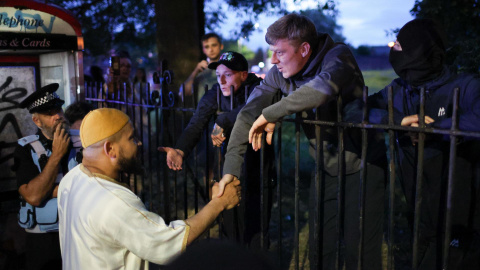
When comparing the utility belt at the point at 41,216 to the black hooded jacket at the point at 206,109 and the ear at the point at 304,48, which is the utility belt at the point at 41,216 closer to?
the black hooded jacket at the point at 206,109

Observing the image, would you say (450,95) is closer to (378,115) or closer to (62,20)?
(378,115)

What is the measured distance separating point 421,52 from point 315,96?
80cm

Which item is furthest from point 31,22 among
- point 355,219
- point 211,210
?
point 355,219

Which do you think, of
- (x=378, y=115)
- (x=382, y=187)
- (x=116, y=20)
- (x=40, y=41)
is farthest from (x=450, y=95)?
(x=116, y=20)

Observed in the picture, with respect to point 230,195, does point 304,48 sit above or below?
above

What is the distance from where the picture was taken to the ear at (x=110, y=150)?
253 cm

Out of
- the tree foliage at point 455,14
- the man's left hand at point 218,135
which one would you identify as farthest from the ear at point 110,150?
the tree foliage at point 455,14

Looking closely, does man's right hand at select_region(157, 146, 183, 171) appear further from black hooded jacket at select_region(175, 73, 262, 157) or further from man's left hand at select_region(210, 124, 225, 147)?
man's left hand at select_region(210, 124, 225, 147)

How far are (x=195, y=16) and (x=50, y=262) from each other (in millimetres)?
5943

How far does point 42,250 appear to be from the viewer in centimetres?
403

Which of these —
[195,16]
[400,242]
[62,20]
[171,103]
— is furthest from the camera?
[195,16]

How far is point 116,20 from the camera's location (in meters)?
15.6

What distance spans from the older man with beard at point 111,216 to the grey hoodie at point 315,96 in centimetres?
62

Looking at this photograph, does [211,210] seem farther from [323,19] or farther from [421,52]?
[323,19]
